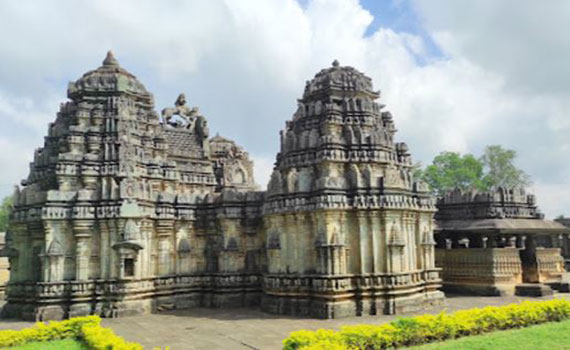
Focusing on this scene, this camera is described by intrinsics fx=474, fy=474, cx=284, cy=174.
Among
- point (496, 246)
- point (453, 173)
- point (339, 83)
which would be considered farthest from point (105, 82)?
point (453, 173)

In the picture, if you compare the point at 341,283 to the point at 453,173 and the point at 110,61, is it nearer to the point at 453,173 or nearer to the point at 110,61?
the point at 110,61

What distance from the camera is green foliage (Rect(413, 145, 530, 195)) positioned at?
164 feet

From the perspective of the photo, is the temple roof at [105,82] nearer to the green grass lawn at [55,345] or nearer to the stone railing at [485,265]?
the green grass lawn at [55,345]

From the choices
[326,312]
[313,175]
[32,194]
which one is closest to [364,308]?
[326,312]

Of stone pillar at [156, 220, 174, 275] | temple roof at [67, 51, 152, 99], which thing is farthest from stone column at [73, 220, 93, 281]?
temple roof at [67, 51, 152, 99]

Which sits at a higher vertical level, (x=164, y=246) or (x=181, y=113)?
(x=181, y=113)

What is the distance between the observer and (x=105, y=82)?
63.9ft

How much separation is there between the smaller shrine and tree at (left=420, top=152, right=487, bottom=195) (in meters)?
27.1

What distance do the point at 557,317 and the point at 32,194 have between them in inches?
702

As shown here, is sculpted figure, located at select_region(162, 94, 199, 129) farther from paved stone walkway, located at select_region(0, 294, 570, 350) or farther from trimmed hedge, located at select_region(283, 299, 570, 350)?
trimmed hedge, located at select_region(283, 299, 570, 350)

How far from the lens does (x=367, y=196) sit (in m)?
15.9

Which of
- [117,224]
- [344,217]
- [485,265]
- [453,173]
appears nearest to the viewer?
[344,217]

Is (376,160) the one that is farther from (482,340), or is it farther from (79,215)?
(79,215)

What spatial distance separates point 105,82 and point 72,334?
10.7 meters
